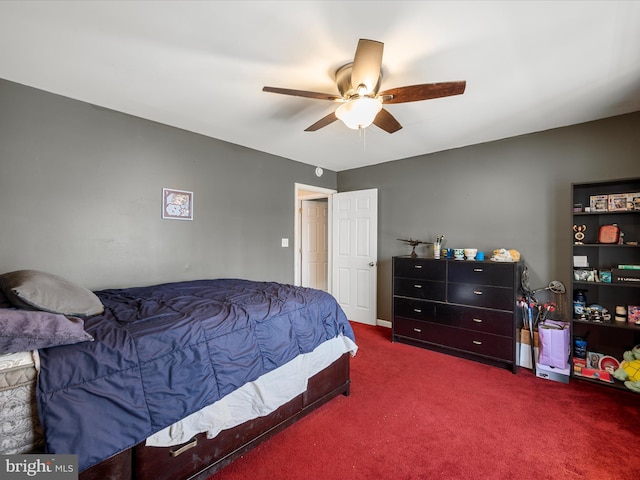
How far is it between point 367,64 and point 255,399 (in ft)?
6.60

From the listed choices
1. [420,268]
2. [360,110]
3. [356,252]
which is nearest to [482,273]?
[420,268]

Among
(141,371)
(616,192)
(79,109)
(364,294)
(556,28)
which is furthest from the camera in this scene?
(364,294)

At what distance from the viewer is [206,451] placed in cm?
151

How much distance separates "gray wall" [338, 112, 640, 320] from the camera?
2803 millimetres

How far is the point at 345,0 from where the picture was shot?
4.61 feet

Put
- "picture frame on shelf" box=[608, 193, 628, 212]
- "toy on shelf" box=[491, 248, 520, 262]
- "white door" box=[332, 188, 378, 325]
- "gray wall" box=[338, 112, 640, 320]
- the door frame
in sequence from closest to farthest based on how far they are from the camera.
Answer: "picture frame on shelf" box=[608, 193, 628, 212] < "gray wall" box=[338, 112, 640, 320] < "toy on shelf" box=[491, 248, 520, 262] < the door frame < "white door" box=[332, 188, 378, 325]

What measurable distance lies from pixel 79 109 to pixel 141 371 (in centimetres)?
233

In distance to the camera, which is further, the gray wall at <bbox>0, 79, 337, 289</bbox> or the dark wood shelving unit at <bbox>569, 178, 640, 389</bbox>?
the dark wood shelving unit at <bbox>569, 178, 640, 389</bbox>

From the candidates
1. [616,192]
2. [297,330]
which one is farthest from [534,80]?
[297,330]

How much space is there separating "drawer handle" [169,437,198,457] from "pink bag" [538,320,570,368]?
9.75ft

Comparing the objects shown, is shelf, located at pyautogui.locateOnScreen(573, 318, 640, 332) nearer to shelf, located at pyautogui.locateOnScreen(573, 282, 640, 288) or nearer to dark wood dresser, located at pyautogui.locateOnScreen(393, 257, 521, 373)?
shelf, located at pyautogui.locateOnScreen(573, 282, 640, 288)

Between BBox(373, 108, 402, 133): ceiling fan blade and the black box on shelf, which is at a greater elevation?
BBox(373, 108, 402, 133): ceiling fan blade

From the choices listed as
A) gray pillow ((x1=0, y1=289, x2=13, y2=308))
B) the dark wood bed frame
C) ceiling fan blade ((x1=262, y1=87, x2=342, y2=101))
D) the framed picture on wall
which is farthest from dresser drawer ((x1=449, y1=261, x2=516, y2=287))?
gray pillow ((x1=0, y1=289, x2=13, y2=308))

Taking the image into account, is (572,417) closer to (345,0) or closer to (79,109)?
(345,0)
